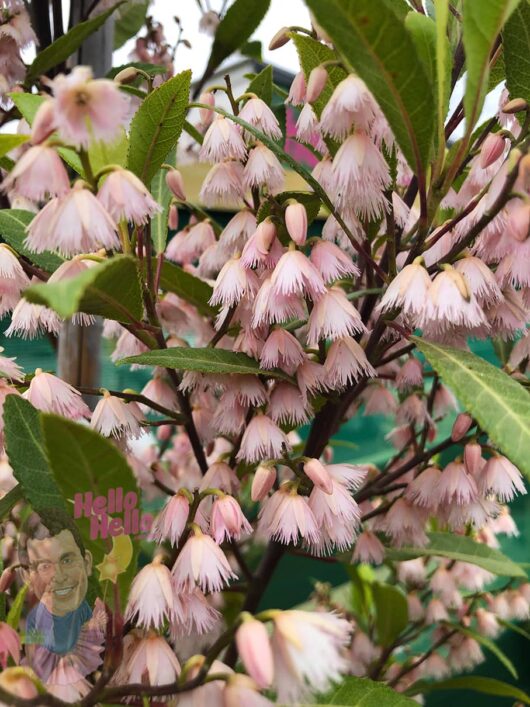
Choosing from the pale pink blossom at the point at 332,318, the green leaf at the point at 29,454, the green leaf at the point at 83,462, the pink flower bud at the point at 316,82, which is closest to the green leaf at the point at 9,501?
the green leaf at the point at 29,454

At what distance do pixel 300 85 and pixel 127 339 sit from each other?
0.97 feet

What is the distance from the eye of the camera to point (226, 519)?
448 millimetres

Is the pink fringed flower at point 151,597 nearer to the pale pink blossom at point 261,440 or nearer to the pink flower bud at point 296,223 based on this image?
the pale pink blossom at point 261,440

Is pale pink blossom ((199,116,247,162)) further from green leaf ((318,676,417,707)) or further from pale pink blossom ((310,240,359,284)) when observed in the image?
green leaf ((318,676,417,707))

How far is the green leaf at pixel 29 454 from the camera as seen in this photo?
417 mm

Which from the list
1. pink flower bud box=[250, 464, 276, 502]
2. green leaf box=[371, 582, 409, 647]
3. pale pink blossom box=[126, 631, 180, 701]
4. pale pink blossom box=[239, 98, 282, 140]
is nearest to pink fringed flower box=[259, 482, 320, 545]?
pink flower bud box=[250, 464, 276, 502]

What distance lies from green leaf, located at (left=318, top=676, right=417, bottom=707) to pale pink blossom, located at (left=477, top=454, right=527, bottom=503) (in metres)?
0.20

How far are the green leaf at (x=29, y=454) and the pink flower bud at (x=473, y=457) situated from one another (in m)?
0.36

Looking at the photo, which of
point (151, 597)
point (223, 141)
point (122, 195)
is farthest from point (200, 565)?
point (223, 141)

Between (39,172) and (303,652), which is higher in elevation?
(39,172)

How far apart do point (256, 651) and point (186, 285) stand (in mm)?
409

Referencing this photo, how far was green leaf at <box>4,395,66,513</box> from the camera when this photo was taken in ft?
1.37

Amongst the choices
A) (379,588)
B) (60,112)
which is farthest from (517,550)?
(60,112)

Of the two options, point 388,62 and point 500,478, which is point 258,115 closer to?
point 388,62
